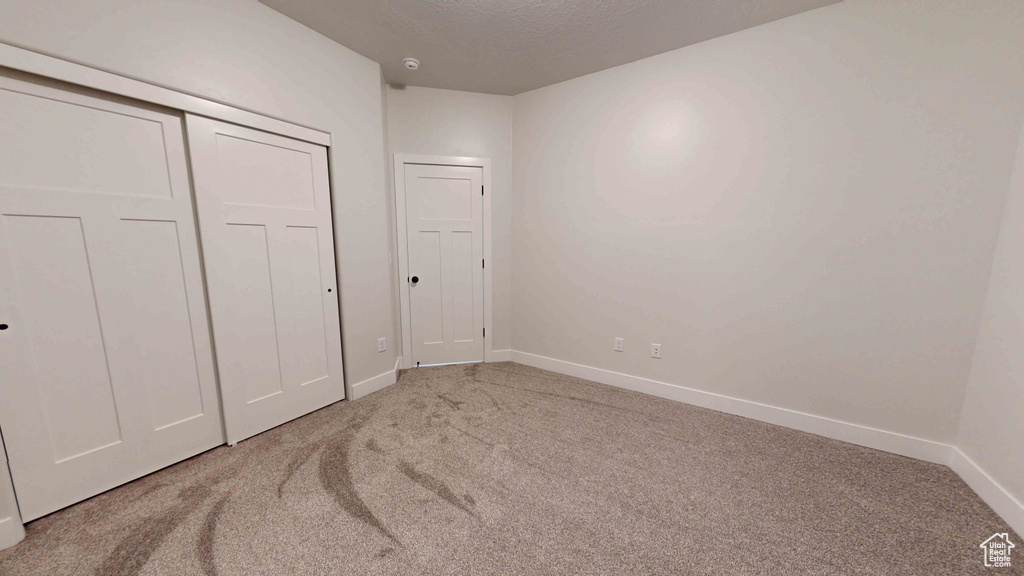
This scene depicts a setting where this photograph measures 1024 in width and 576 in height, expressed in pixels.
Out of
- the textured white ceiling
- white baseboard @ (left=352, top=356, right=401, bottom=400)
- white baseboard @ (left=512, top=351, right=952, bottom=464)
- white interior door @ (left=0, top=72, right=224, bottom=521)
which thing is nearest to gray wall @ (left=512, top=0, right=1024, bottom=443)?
white baseboard @ (left=512, top=351, right=952, bottom=464)

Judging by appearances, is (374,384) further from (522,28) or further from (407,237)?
(522,28)

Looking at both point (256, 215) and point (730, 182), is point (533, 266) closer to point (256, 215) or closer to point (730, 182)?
point (730, 182)

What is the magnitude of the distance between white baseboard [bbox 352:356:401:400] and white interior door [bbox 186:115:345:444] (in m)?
0.18

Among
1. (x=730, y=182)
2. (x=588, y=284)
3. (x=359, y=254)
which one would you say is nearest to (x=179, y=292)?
(x=359, y=254)

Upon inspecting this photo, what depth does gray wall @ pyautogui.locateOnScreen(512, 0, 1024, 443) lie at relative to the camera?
173 centimetres

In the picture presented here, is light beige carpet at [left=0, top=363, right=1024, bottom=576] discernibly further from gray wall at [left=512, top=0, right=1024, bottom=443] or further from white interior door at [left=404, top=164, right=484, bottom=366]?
white interior door at [left=404, top=164, right=484, bottom=366]

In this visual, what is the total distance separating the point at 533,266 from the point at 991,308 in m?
2.83

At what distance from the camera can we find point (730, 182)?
230 centimetres

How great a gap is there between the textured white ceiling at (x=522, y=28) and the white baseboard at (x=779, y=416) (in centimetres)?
263

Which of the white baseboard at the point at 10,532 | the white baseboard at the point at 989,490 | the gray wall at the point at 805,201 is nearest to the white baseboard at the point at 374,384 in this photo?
the white baseboard at the point at 10,532

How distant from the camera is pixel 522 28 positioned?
2.14 m

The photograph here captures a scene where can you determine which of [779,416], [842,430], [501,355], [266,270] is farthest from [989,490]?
[266,270]

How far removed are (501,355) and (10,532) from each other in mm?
2943

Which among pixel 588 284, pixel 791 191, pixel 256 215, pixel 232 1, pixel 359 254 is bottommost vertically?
pixel 588 284
